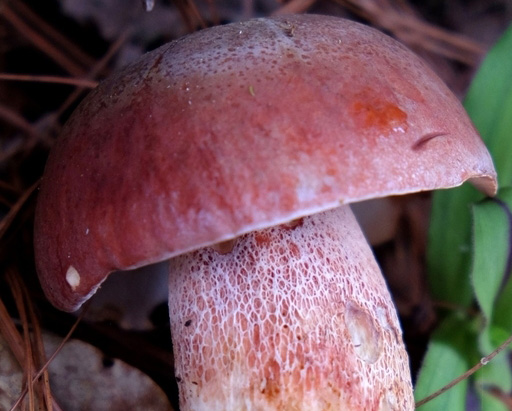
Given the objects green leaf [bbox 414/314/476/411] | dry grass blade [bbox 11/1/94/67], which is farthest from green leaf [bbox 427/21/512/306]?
dry grass blade [bbox 11/1/94/67]

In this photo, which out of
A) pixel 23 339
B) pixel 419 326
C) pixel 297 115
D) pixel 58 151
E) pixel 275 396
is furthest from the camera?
pixel 419 326

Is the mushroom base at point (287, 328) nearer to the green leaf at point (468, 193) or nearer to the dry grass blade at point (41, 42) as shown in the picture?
the green leaf at point (468, 193)

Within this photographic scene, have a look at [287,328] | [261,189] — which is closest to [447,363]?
[287,328]

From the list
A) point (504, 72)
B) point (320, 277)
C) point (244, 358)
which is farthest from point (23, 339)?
point (504, 72)

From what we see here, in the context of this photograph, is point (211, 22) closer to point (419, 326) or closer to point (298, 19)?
point (298, 19)

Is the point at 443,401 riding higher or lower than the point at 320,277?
lower

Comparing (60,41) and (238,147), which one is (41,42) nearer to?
(60,41)

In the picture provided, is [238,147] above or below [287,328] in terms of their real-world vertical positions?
above

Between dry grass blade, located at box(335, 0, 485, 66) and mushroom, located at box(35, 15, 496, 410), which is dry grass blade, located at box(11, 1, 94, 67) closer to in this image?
mushroom, located at box(35, 15, 496, 410)
